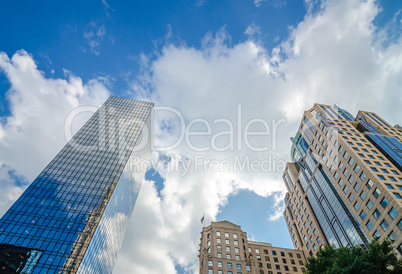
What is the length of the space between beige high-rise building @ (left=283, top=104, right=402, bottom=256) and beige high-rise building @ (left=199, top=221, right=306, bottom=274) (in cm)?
893

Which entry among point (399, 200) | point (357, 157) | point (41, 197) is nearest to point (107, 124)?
point (41, 197)

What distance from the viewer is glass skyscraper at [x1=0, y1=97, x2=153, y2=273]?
67625 millimetres

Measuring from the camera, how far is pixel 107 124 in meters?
129

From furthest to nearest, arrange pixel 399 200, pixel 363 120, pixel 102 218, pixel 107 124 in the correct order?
1. pixel 107 124
2. pixel 363 120
3. pixel 102 218
4. pixel 399 200

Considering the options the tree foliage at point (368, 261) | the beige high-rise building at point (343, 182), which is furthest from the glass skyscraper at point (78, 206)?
the beige high-rise building at point (343, 182)

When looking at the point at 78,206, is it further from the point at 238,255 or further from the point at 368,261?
the point at 368,261

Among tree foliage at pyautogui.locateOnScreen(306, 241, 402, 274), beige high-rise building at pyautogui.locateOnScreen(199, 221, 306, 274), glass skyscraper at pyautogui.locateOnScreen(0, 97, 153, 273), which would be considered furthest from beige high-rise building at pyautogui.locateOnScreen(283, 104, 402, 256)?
glass skyscraper at pyautogui.locateOnScreen(0, 97, 153, 273)

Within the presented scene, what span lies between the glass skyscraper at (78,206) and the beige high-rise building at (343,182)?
242ft

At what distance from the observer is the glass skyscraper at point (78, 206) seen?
6762cm

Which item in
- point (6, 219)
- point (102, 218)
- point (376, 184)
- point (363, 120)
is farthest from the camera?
point (363, 120)

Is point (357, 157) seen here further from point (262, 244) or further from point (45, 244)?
point (45, 244)

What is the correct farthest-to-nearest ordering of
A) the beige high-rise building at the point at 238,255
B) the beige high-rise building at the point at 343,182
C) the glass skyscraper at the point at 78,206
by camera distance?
the beige high-rise building at the point at 238,255 → the glass skyscraper at the point at 78,206 → the beige high-rise building at the point at 343,182

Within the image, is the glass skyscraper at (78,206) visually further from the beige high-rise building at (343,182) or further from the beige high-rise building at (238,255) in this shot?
the beige high-rise building at (343,182)

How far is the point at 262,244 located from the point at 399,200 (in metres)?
49.1
